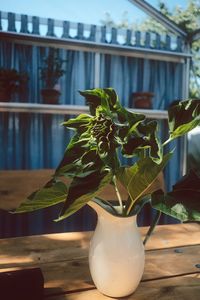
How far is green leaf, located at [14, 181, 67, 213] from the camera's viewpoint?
2.08 feet

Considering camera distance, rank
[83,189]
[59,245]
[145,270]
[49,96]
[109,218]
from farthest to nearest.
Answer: [49,96] < [59,245] < [145,270] < [109,218] < [83,189]

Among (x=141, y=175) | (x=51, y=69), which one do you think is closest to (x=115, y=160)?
(x=141, y=175)

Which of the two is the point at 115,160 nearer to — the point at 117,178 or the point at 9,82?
the point at 117,178

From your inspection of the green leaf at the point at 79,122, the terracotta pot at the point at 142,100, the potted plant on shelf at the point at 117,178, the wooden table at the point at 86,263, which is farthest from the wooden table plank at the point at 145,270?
the terracotta pot at the point at 142,100

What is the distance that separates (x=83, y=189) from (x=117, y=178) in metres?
0.11

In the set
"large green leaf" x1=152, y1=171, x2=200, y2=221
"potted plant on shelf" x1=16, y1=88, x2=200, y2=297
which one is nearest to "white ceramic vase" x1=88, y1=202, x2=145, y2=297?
"potted plant on shelf" x1=16, y1=88, x2=200, y2=297

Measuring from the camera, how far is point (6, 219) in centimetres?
256

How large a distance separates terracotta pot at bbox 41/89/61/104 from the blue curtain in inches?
2.3

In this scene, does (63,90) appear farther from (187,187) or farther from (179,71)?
(187,187)

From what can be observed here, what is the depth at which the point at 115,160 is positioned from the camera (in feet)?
1.93

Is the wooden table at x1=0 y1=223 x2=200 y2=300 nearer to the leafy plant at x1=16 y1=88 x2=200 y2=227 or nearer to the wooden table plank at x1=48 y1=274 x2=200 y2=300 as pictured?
the wooden table plank at x1=48 y1=274 x2=200 y2=300

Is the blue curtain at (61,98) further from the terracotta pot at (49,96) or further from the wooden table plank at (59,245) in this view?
the wooden table plank at (59,245)

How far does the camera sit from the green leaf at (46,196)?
63 cm

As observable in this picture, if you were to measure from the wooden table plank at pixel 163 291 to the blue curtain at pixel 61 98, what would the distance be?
1.92m
